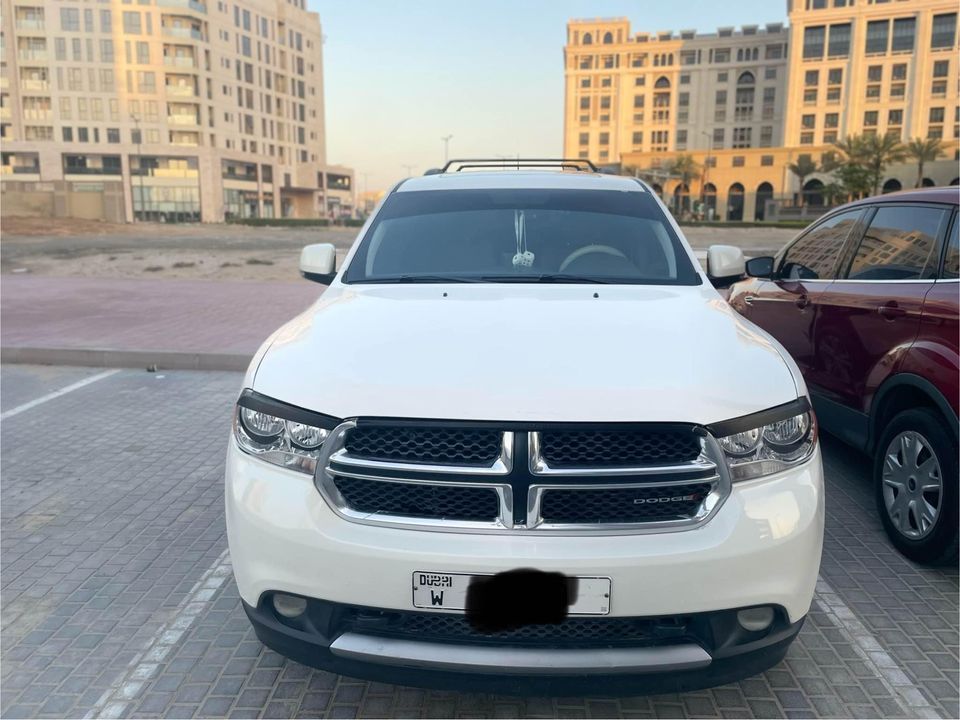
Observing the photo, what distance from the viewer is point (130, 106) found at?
268 ft

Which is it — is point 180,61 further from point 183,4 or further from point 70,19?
point 70,19

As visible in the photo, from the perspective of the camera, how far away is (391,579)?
2031 millimetres

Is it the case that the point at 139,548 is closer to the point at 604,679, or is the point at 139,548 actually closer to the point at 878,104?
the point at 604,679

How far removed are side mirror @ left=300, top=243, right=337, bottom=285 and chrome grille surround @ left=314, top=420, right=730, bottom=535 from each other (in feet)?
6.50

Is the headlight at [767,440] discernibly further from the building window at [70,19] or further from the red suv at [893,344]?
the building window at [70,19]

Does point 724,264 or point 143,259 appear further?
point 143,259

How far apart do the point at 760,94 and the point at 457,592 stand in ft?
369

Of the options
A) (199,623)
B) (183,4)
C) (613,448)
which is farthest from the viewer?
(183,4)

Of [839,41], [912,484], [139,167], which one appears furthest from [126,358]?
[839,41]

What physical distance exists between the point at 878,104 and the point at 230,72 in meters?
73.6

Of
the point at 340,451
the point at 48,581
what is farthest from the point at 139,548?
the point at 340,451

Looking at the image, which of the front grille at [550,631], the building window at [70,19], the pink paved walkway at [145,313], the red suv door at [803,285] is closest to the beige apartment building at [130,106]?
the building window at [70,19]

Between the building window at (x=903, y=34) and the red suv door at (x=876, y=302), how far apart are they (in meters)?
96.1

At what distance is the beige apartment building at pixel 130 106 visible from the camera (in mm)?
78250
